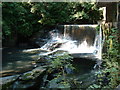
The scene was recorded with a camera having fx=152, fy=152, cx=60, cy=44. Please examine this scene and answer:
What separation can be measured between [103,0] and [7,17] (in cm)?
746

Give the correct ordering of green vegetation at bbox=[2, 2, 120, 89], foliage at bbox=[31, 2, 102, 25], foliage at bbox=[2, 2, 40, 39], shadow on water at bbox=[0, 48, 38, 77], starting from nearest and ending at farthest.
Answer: shadow on water at bbox=[0, 48, 38, 77] < foliage at bbox=[2, 2, 40, 39] < green vegetation at bbox=[2, 2, 120, 89] < foliage at bbox=[31, 2, 102, 25]

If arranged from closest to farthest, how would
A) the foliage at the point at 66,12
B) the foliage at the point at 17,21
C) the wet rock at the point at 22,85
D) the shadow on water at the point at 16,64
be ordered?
the wet rock at the point at 22,85, the shadow on water at the point at 16,64, the foliage at the point at 17,21, the foliage at the point at 66,12

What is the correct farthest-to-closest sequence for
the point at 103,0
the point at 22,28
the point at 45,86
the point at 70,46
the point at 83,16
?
the point at 83,16 < the point at 22,28 < the point at 70,46 < the point at 45,86 < the point at 103,0

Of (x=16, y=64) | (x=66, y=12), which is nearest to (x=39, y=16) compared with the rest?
Answer: (x=66, y=12)

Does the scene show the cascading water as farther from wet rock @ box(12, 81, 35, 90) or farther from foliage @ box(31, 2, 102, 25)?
wet rock @ box(12, 81, 35, 90)

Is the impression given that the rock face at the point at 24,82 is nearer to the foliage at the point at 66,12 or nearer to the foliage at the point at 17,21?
the foliage at the point at 17,21

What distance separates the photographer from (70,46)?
31.9ft

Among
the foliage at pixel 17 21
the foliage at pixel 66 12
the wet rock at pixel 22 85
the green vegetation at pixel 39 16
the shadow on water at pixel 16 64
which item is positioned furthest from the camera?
the foliage at pixel 66 12

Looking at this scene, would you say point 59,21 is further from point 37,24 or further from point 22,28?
point 22,28

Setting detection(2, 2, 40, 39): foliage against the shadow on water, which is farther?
detection(2, 2, 40, 39): foliage

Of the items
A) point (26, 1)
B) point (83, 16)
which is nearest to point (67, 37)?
point (83, 16)

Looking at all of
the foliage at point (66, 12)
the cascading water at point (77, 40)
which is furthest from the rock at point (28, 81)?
the foliage at point (66, 12)

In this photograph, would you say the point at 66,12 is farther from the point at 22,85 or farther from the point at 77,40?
the point at 22,85

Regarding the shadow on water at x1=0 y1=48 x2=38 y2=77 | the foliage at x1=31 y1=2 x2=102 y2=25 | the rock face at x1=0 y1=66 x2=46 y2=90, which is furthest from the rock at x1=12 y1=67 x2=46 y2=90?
the foliage at x1=31 y1=2 x2=102 y2=25
